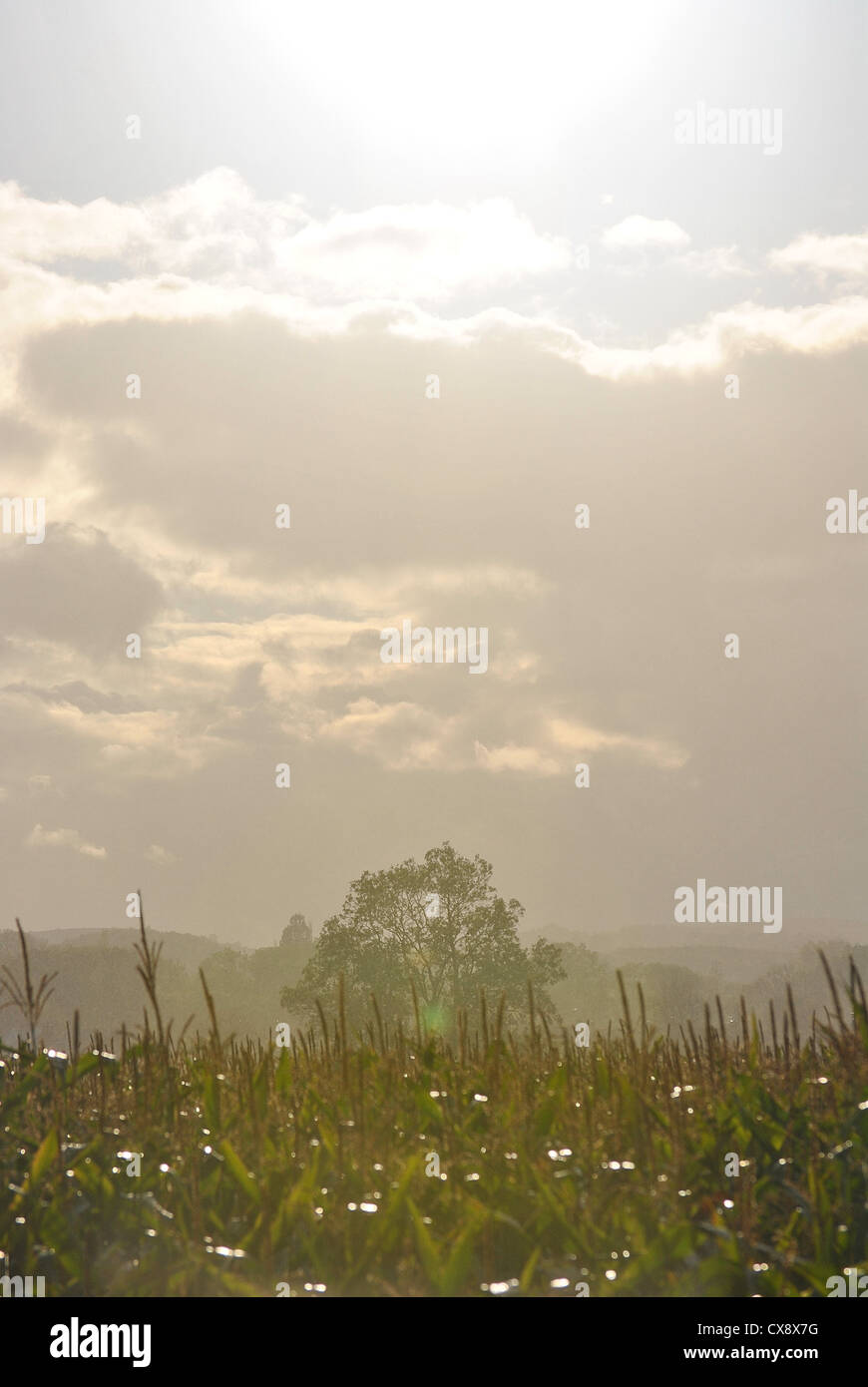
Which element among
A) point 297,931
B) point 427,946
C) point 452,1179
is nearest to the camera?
point 452,1179

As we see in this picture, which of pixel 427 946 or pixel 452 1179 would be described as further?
pixel 427 946

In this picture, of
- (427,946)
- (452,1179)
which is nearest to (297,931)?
(427,946)

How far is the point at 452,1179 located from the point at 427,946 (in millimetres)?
64999

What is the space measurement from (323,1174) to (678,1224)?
6.15 feet

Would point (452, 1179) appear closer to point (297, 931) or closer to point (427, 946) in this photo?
point (427, 946)

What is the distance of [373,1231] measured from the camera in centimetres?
457

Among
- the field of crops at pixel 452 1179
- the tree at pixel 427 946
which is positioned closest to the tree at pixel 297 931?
the tree at pixel 427 946

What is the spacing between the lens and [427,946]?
68.2 metres

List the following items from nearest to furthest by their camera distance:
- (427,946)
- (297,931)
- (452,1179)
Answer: (452,1179), (427,946), (297,931)

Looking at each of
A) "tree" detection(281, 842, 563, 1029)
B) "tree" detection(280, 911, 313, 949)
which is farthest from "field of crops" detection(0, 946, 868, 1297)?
"tree" detection(280, 911, 313, 949)

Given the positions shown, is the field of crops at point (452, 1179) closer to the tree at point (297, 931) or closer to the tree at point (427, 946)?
the tree at point (427, 946)

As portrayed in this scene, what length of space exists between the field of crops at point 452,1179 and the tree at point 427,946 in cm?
5994
